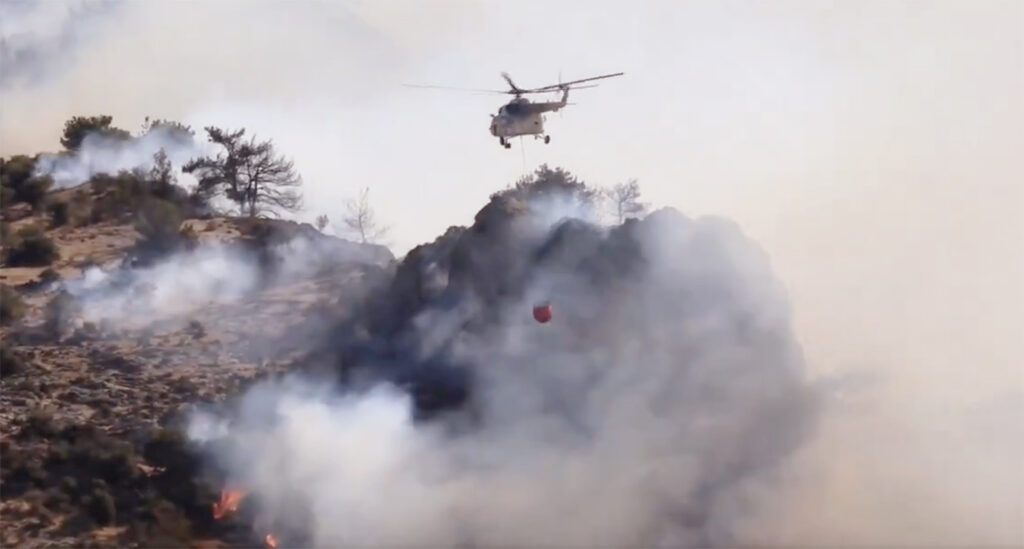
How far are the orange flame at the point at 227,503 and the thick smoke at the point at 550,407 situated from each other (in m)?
0.40

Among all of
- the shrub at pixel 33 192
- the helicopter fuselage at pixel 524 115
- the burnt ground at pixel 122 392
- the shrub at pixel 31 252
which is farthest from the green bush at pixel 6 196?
the helicopter fuselage at pixel 524 115

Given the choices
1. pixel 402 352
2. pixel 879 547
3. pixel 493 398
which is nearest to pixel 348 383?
pixel 402 352

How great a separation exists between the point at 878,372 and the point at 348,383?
64.1 feet

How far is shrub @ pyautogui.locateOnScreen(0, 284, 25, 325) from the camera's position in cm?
4909

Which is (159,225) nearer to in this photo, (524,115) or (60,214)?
(60,214)

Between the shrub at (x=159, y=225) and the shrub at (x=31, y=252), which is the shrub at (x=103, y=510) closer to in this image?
the shrub at (x=159, y=225)

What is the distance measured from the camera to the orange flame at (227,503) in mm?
38531

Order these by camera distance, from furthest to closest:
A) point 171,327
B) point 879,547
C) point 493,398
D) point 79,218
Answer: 1. point 79,218
2. point 171,327
3. point 493,398
4. point 879,547

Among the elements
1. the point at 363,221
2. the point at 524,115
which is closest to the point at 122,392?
the point at 524,115

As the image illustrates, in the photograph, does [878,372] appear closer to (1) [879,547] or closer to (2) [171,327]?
(1) [879,547]

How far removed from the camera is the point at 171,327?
166 feet

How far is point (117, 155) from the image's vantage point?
207 feet

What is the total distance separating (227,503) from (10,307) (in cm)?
1634

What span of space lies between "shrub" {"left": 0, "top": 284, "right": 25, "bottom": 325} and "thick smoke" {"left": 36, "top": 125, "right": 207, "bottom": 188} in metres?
12.5
